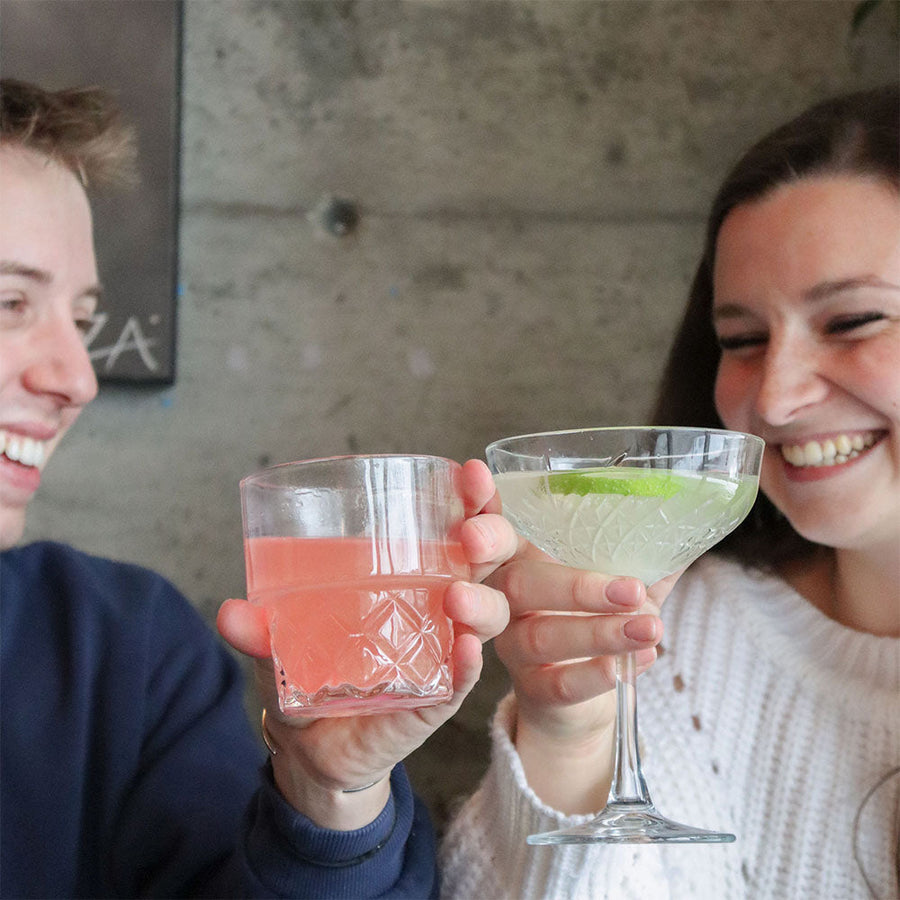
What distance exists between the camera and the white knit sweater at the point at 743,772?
1.31 meters

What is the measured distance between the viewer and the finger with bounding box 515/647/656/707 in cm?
115

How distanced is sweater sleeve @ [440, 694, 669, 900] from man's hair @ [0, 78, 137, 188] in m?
1.15

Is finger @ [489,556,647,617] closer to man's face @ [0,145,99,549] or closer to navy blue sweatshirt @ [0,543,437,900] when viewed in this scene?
navy blue sweatshirt @ [0,543,437,900]

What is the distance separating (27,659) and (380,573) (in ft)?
3.05

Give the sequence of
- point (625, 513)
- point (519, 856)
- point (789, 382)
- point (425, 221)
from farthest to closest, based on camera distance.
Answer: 1. point (425, 221)
2. point (789, 382)
3. point (519, 856)
4. point (625, 513)

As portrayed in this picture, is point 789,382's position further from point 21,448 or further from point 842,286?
point 21,448

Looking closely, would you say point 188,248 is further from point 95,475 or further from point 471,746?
point 471,746

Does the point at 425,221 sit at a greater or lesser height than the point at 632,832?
greater

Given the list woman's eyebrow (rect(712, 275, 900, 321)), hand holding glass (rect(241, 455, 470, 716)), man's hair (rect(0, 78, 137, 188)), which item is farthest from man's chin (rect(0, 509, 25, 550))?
woman's eyebrow (rect(712, 275, 900, 321))

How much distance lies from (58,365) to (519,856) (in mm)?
1009

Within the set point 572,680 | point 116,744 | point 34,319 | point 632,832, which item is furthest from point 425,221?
point 632,832

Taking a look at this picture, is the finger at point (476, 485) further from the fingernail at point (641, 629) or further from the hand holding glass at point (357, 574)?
the fingernail at point (641, 629)

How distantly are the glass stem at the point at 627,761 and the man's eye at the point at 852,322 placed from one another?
2.39 ft

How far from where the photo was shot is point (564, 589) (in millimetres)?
1090
